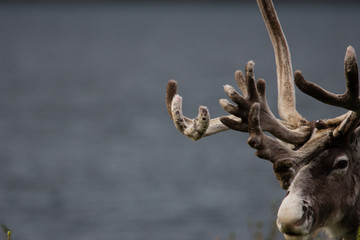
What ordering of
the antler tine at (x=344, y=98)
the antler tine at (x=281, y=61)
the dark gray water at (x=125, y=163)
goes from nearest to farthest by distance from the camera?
1. the antler tine at (x=344, y=98)
2. the antler tine at (x=281, y=61)
3. the dark gray water at (x=125, y=163)

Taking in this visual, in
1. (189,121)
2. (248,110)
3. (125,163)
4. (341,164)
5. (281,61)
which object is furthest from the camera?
(125,163)

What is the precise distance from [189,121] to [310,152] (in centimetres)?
113

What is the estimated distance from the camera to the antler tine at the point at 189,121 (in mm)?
5312

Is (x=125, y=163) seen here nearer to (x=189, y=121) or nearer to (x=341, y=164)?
(x=189, y=121)

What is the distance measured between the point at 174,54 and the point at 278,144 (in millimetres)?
156519

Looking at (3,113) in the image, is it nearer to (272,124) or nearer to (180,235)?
(180,235)

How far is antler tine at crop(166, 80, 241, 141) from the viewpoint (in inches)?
209

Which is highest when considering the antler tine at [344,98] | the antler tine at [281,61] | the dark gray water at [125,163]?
the dark gray water at [125,163]

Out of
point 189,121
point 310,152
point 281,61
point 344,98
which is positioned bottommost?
point 310,152

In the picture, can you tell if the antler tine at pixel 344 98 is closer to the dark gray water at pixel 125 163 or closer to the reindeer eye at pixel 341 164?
the reindeer eye at pixel 341 164

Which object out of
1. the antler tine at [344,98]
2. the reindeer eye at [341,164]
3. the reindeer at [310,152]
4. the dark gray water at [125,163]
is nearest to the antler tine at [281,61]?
the reindeer at [310,152]

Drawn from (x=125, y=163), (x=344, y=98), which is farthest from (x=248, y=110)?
(x=125, y=163)

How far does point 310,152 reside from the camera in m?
5.30

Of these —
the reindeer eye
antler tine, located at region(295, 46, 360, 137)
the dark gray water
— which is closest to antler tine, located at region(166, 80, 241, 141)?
antler tine, located at region(295, 46, 360, 137)
